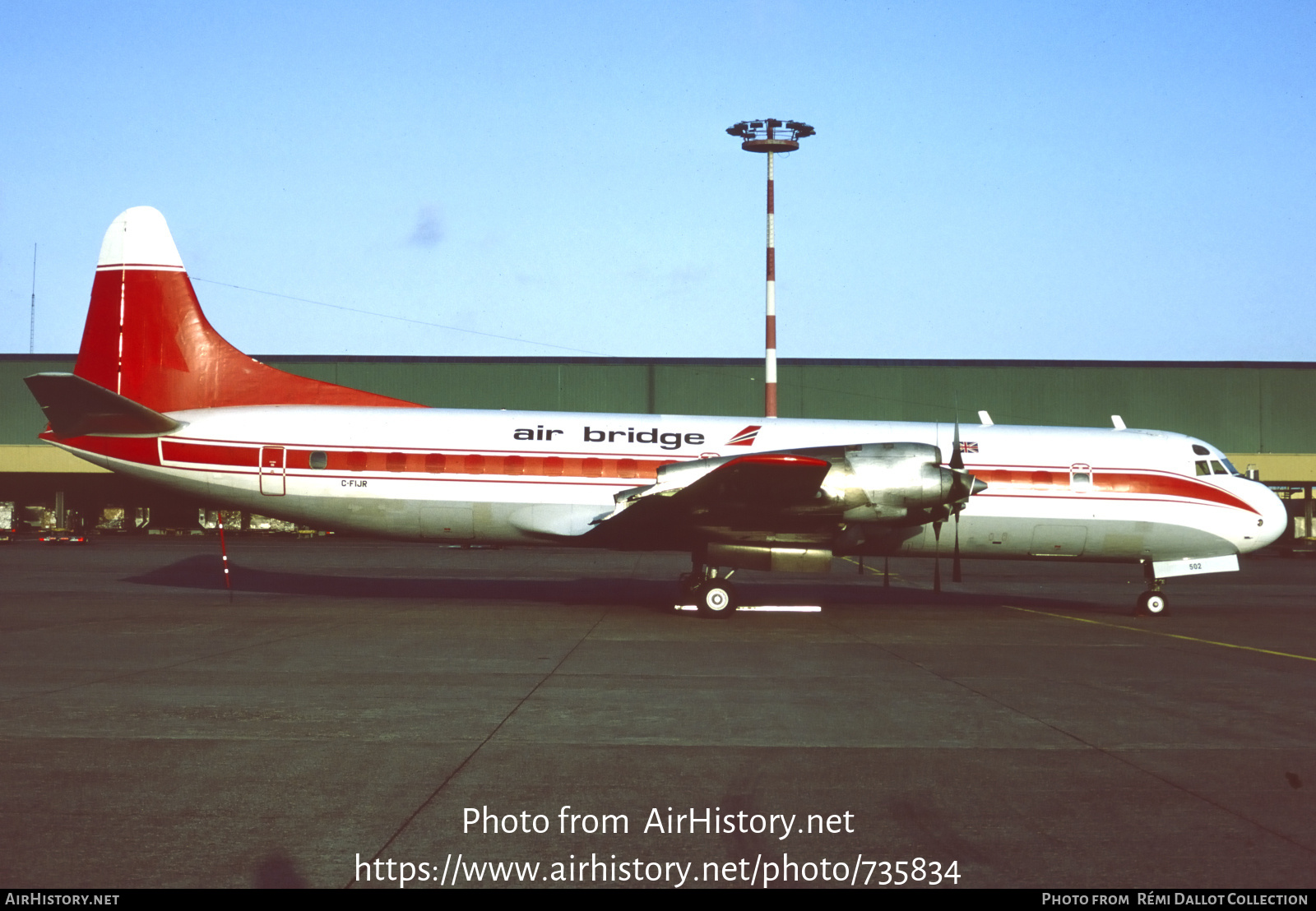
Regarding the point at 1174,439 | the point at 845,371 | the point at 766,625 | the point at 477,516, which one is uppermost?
the point at 845,371

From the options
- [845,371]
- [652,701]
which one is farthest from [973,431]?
[845,371]

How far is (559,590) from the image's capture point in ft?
81.0

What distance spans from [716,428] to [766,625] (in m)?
4.52

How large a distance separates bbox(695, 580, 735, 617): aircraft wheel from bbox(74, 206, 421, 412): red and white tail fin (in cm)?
933

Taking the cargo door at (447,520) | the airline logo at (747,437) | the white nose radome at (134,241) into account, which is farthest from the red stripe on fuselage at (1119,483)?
the white nose radome at (134,241)

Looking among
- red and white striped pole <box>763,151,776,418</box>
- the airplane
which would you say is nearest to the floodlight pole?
red and white striped pole <box>763,151,776,418</box>

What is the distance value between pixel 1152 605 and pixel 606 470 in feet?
34.2

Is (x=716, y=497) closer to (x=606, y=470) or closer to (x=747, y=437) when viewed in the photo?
(x=747, y=437)

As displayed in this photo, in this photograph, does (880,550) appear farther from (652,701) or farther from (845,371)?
(845,371)

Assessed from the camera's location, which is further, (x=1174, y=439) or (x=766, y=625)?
(x=1174, y=439)

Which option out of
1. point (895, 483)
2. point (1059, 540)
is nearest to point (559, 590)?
point (895, 483)

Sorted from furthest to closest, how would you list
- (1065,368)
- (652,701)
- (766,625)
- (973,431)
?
(1065,368), (973,431), (766,625), (652,701)

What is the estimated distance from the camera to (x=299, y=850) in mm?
5945

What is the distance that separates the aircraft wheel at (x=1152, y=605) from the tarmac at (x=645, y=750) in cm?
147
